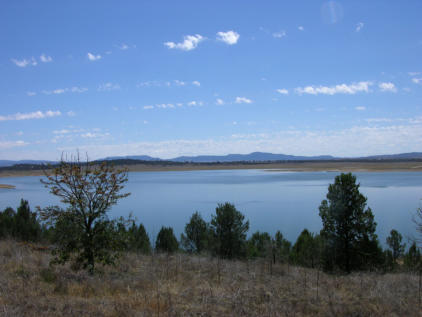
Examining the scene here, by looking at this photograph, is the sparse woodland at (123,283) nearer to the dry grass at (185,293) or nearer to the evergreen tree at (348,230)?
the dry grass at (185,293)

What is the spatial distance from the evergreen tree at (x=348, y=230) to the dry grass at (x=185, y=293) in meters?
8.68

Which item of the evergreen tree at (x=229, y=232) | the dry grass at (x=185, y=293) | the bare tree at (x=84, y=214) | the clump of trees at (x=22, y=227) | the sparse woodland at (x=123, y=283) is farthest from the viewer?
the clump of trees at (x=22, y=227)

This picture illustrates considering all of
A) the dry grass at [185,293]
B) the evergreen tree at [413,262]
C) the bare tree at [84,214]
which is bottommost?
the evergreen tree at [413,262]

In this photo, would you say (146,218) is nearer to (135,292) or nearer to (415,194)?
(135,292)

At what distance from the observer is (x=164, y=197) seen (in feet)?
177

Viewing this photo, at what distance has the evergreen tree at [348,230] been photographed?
53.7 feet

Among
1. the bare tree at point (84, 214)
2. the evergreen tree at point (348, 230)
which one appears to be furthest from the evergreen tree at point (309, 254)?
the bare tree at point (84, 214)

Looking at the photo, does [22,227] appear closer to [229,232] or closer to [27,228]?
[27,228]

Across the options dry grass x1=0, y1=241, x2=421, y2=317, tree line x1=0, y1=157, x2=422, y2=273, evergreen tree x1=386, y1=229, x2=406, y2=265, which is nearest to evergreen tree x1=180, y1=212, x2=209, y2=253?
tree line x1=0, y1=157, x2=422, y2=273

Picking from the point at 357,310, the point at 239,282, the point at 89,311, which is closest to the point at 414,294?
the point at 357,310

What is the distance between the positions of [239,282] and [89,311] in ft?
10.7

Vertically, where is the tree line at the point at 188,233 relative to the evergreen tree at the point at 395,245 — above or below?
above

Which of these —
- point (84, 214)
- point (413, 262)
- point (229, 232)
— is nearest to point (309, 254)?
point (229, 232)

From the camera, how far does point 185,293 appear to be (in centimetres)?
596
